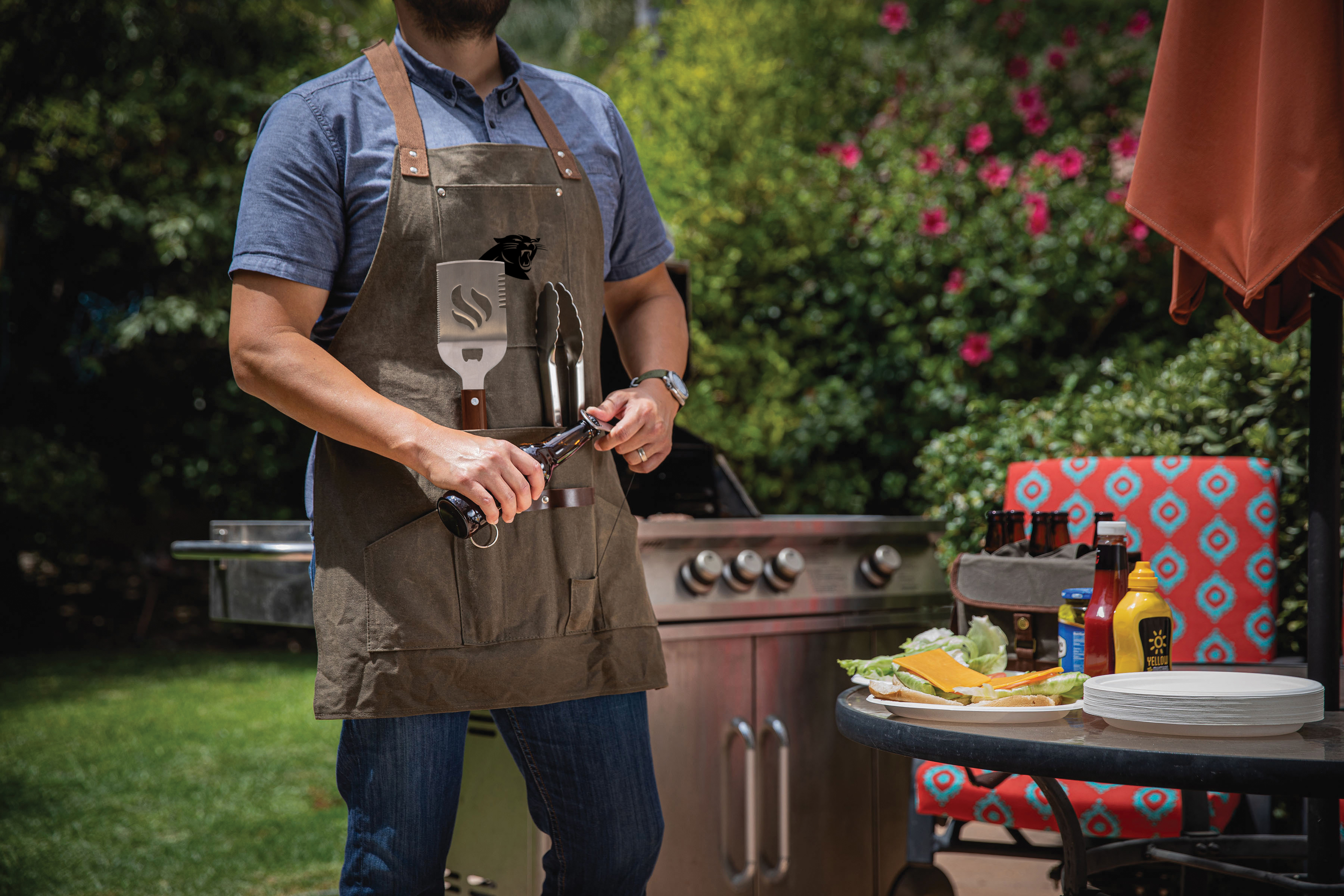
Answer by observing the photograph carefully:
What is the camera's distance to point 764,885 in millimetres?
2568

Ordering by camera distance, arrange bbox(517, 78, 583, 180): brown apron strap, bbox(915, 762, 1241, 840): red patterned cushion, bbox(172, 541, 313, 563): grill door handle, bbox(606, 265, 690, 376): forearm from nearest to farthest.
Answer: bbox(517, 78, 583, 180): brown apron strap < bbox(606, 265, 690, 376): forearm < bbox(915, 762, 1241, 840): red patterned cushion < bbox(172, 541, 313, 563): grill door handle

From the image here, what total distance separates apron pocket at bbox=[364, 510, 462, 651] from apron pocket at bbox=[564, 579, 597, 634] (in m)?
0.17

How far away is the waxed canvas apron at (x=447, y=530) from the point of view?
152cm

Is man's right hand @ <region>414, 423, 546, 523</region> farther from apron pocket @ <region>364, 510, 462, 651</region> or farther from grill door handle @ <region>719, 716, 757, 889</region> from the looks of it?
grill door handle @ <region>719, 716, 757, 889</region>

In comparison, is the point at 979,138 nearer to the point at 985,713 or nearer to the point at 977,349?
the point at 977,349

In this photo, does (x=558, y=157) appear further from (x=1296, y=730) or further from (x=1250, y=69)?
(x=1296, y=730)

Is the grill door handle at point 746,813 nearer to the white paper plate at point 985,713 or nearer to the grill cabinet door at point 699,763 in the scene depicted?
the grill cabinet door at point 699,763

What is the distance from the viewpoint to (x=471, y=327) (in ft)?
5.18

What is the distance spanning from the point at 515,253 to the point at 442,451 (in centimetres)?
36

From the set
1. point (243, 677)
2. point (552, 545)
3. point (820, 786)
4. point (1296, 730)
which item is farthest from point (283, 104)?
point (243, 677)

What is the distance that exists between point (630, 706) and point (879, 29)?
6.36m

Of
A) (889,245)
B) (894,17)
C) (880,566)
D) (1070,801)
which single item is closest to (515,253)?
(1070,801)

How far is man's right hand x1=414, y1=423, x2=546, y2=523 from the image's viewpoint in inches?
55.0

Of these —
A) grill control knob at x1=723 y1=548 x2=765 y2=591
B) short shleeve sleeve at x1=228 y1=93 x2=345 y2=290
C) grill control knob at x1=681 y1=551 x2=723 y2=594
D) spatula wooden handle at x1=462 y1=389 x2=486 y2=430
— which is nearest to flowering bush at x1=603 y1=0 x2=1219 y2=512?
grill control knob at x1=723 y1=548 x2=765 y2=591
